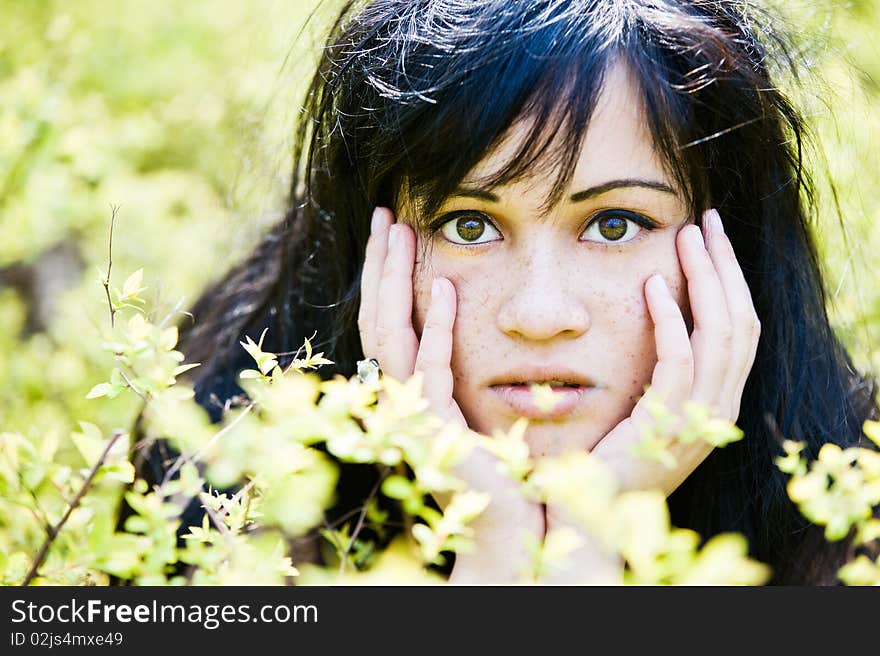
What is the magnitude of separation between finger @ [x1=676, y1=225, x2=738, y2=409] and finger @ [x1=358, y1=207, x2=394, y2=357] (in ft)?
2.23

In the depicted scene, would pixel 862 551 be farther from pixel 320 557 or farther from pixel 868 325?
pixel 320 557

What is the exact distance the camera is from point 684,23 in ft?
6.38

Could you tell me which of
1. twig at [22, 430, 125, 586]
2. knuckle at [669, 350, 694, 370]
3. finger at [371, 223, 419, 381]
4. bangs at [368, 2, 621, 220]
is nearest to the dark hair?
bangs at [368, 2, 621, 220]

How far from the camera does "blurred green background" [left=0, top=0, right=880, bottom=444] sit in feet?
8.80

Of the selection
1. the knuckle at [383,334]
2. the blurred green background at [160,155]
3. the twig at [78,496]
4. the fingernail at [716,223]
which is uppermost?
the blurred green background at [160,155]

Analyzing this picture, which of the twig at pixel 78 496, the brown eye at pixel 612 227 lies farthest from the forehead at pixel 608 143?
the twig at pixel 78 496

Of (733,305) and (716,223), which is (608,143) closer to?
(716,223)

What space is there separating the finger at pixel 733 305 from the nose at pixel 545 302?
1.21 feet

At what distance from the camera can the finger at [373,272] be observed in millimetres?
2141

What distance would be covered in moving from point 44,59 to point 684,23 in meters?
2.37

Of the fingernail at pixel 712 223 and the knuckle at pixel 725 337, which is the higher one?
the fingernail at pixel 712 223

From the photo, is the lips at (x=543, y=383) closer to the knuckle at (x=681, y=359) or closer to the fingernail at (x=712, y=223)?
the knuckle at (x=681, y=359)
